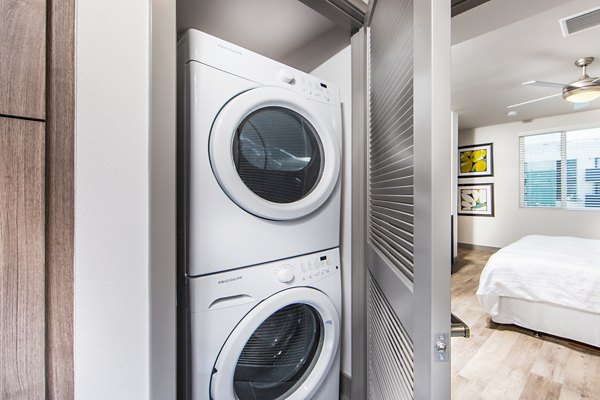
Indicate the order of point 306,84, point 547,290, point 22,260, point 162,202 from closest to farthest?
point 22,260, point 162,202, point 306,84, point 547,290

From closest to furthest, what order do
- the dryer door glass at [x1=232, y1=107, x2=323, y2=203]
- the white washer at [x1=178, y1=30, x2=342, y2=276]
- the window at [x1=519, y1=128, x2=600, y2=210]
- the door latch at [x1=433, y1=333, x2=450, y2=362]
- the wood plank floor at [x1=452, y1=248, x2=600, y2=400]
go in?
1. the door latch at [x1=433, y1=333, x2=450, y2=362]
2. the white washer at [x1=178, y1=30, x2=342, y2=276]
3. the dryer door glass at [x1=232, y1=107, x2=323, y2=203]
4. the wood plank floor at [x1=452, y1=248, x2=600, y2=400]
5. the window at [x1=519, y1=128, x2=600, y2=210]

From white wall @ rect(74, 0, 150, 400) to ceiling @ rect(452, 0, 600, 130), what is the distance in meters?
1.39

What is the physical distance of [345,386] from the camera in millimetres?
1364

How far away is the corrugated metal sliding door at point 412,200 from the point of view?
1.56 ft

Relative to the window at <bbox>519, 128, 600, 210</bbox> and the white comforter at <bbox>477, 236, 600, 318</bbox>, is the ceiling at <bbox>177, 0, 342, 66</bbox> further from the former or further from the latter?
the window at <bbox>519, 128, 600, 210</bbox>

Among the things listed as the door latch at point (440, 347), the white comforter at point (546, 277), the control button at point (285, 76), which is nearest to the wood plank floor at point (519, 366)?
the white comforter at point (546, 277)

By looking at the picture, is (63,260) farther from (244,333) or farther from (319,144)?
(319,144)

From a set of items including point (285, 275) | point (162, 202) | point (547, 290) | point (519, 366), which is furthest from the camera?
point (547, 290)

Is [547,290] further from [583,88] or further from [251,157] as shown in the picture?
[251,157]

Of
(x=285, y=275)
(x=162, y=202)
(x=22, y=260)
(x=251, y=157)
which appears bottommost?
(x=285, y=275)

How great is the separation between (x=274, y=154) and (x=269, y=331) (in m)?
0.70

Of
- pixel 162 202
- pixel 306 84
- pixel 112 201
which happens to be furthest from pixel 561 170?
pixel 112 201

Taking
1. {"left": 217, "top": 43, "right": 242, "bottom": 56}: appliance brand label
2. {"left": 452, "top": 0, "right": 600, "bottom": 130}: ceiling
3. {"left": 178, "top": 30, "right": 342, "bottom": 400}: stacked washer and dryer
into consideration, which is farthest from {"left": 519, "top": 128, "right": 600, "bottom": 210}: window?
{"left": 217, "top": 43, "right": 242, "bottom": 56}: appliance brand label

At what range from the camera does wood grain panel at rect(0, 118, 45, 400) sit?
0.57 meters
